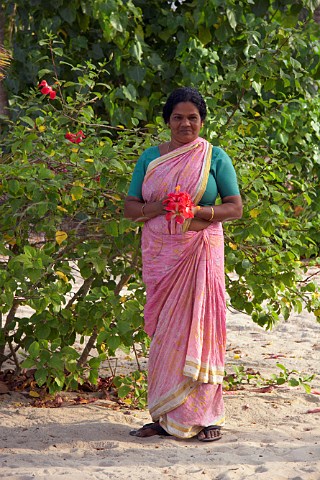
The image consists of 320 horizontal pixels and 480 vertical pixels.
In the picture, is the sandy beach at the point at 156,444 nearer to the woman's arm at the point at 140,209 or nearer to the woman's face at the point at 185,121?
the woman's arm at the point at 140,209

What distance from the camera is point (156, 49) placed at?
8.14 metres

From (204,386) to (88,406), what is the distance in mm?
888

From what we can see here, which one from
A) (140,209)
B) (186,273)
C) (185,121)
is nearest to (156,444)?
(186,273)

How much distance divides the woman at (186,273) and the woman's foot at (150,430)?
1 centimetres

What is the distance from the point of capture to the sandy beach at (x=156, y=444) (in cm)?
360

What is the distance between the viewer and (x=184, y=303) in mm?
4074

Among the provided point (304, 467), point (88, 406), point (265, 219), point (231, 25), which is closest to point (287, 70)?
point (231, 25)

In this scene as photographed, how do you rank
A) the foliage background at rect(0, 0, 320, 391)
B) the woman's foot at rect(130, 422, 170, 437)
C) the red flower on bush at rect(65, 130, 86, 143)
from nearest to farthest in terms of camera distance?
the woman's foot at rect(130, 422, 170, 437) → the foliage background at rect(0, 0, 320, 391) → the red flower on bush at rect(65, 130, 86, 143)

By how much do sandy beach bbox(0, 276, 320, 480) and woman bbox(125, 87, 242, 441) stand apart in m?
0.19

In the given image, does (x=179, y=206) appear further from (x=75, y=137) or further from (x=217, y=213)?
(x=75, y=137)

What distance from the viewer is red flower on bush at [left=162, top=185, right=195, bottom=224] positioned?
3727 millimetres

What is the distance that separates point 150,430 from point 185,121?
139cm

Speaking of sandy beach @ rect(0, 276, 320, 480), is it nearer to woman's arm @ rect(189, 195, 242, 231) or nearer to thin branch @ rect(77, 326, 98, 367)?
thin branch @ rect(77, 326, 98, 367)

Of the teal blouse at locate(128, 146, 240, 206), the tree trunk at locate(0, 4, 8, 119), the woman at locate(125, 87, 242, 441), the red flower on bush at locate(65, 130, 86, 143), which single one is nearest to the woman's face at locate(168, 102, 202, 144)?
the woman at locate(125, 87, 242, 441)
